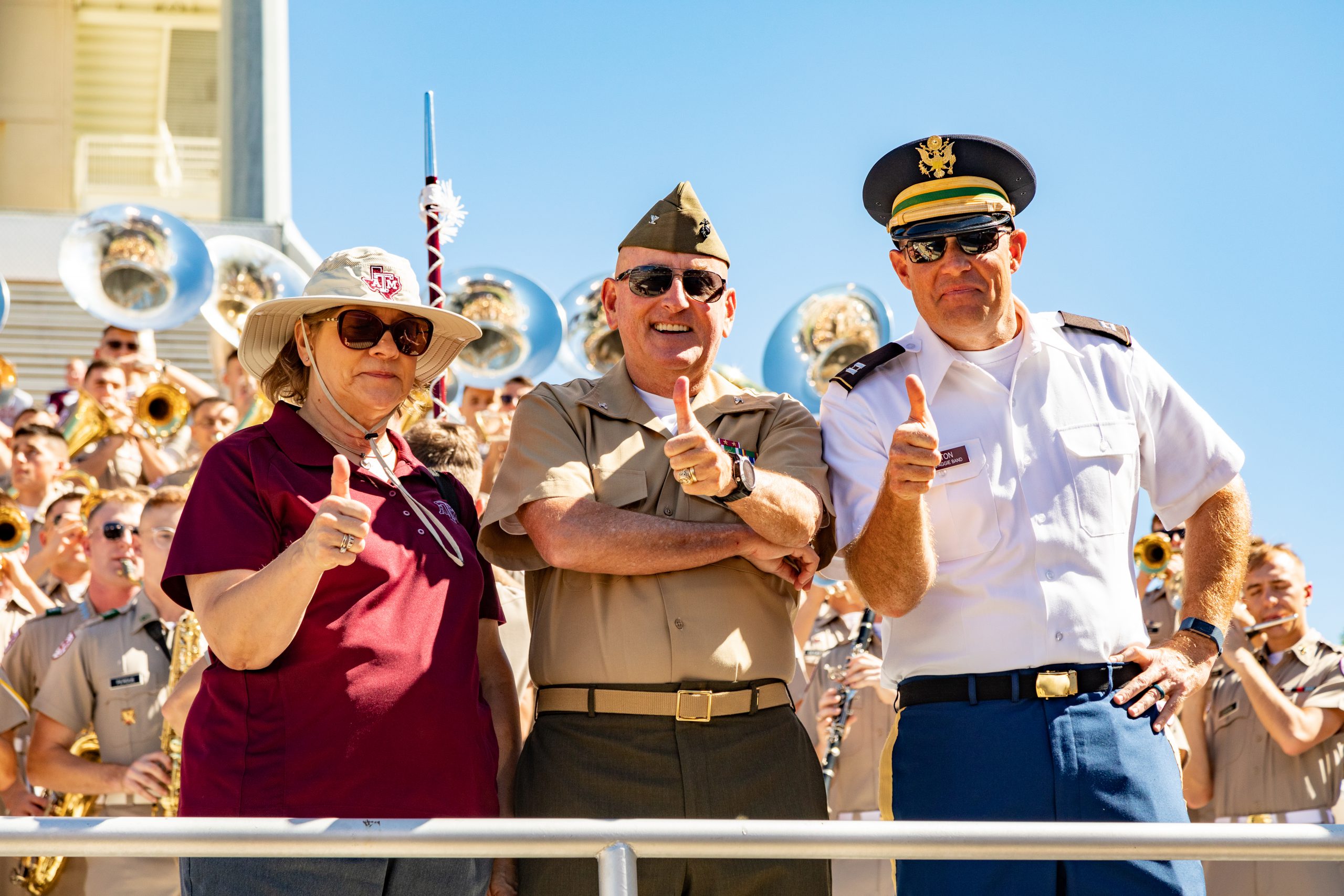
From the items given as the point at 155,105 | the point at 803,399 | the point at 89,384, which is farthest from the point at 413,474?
the point at 155,105

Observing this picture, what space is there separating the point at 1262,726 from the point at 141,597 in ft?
16.0

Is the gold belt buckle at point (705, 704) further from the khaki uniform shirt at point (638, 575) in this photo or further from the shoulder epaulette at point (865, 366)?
the shoulder epaulette at point (865, 366)

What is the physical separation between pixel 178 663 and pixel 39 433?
3810 mm

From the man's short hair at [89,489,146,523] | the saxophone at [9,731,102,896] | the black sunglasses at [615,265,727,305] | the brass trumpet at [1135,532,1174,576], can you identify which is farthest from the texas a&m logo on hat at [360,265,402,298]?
the brass trumpet at [1135,532,1174,576]

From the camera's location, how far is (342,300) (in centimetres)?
337

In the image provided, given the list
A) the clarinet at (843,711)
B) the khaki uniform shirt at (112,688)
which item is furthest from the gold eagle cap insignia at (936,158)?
the khaki uniform shirt at (112,688)

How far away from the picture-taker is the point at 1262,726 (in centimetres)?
664

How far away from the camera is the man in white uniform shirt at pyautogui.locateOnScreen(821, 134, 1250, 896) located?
3.10 m

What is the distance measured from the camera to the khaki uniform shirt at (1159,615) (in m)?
7.11

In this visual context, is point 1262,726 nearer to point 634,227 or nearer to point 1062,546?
point 1062,546

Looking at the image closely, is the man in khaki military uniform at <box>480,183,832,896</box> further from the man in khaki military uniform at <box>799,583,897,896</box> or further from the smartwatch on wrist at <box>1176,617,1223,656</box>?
the man in khaki military uniform at <box>799,583,897,896</box>

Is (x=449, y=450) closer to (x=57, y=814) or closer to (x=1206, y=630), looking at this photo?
(x=57, y=814)

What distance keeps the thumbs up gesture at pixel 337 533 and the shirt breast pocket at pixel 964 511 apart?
127 centimetres

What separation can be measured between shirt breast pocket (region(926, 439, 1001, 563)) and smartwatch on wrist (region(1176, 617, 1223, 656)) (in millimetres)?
489
